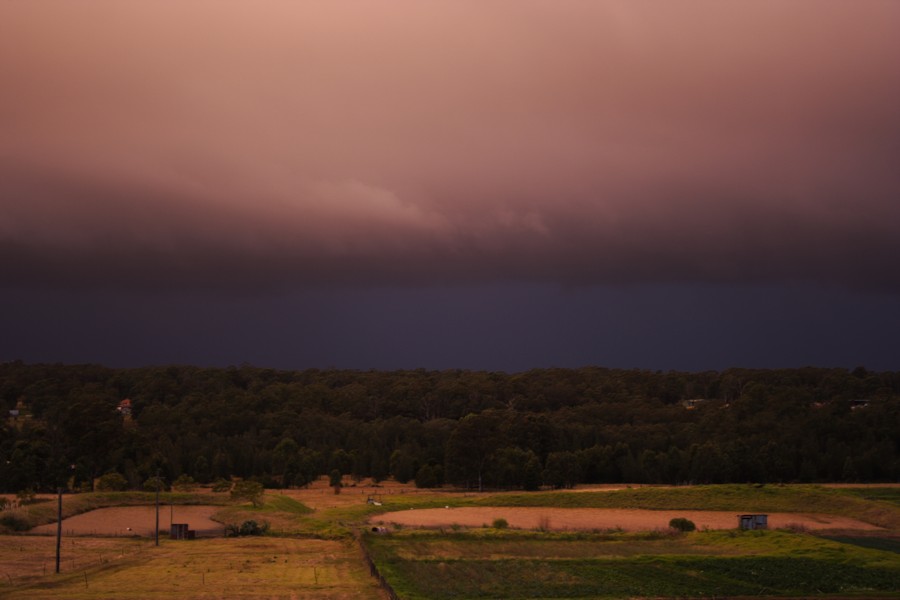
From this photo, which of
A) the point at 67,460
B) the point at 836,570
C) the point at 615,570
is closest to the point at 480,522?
the point at 615,570

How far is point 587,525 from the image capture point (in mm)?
72188

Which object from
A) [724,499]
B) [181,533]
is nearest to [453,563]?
[181,533]

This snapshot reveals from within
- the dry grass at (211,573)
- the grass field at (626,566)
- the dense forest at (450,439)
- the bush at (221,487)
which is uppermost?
the dense forest at (450,439)

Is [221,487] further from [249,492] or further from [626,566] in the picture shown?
[626,566]

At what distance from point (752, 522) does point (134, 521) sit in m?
44.8

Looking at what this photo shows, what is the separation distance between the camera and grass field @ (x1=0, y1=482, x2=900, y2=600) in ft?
145

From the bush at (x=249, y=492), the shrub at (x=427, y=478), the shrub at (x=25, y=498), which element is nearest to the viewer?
the shrub at (x=25, y=498)

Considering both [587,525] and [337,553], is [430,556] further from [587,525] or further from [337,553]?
[587,525]

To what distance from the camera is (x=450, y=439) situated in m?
106

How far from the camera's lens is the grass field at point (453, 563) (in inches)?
1735

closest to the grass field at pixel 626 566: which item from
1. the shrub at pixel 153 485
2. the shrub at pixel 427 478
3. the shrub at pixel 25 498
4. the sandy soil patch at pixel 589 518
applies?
the sandy soil patch at pixel 589 518

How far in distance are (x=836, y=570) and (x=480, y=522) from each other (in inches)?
1177

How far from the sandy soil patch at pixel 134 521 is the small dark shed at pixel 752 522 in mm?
35621

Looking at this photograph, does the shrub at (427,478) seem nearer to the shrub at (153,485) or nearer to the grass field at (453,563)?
the shrub at (153,485)
